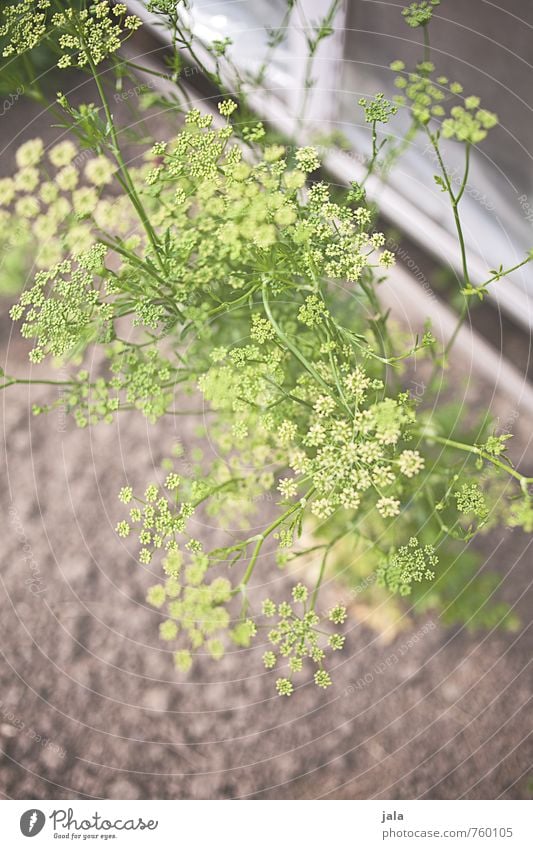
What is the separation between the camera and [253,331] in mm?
470

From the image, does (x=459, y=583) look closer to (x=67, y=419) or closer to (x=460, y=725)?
(x=460, y=725)

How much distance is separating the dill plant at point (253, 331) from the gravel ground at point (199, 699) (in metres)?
0.13

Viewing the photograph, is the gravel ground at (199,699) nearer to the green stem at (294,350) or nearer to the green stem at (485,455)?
the green stem at (485,455)

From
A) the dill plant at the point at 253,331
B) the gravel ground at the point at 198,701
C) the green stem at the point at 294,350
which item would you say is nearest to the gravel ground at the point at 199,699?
the gravel ground at the point at 198,701

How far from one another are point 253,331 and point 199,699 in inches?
16.2

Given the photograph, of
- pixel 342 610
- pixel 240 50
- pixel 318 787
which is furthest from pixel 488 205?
pixel 318 787

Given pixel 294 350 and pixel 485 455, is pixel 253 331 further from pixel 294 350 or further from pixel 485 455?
pixel 485 455

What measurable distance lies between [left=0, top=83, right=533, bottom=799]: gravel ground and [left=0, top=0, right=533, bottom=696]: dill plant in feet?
0.42

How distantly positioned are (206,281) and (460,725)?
50cm

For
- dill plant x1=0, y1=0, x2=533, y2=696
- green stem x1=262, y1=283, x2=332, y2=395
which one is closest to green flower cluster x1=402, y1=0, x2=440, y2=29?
dill plant x1=0, y1=0, x2=533, y2=696

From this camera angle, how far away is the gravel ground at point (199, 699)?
0.64m

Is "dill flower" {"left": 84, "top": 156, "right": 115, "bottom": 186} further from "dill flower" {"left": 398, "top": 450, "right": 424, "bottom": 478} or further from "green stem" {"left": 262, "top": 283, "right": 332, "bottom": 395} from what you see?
A: "dill flower" {"left": 398, "top": 450, "right": 424, "bottom": 478}

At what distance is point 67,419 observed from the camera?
74 cm

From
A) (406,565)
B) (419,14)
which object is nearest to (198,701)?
(406,565)
